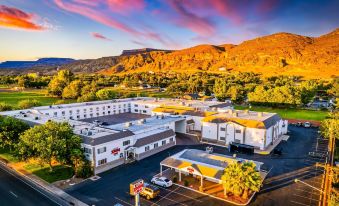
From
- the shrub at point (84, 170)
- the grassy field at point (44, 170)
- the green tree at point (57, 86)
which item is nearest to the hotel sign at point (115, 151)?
the shrub at point (84, 170)

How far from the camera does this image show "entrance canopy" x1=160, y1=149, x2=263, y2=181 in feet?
130

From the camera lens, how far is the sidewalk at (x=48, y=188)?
36.4 metres

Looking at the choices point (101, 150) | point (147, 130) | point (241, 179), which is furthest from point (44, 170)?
point (241, 179)

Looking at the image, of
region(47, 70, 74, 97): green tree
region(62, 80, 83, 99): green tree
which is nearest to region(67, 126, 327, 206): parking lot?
region(62, 80, 83, 99): green tree

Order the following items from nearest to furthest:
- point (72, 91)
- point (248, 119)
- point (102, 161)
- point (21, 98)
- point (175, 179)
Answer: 1. point (175, 179)
2. point (102, 161)
3. point (248, 119)
4. point (72, 91)
5. point (21, 98)

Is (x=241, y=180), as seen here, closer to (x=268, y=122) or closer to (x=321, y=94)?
(x=268, y=122)

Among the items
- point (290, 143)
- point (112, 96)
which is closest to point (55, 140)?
point (290, 143)

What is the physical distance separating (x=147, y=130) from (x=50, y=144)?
72.7ft

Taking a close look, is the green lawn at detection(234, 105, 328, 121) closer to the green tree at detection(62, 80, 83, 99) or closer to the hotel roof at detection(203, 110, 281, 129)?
the hotel roof at detection(203, 110, 281, 129)

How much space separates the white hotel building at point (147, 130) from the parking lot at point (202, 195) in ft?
9.19

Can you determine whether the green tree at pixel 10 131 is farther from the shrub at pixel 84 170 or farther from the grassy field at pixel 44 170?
the shrub at pixel 84 170

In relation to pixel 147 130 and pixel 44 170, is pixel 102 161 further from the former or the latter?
pixel 147 130

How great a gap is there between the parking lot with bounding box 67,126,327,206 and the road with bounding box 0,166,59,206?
4.27 meters

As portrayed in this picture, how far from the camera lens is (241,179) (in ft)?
114
